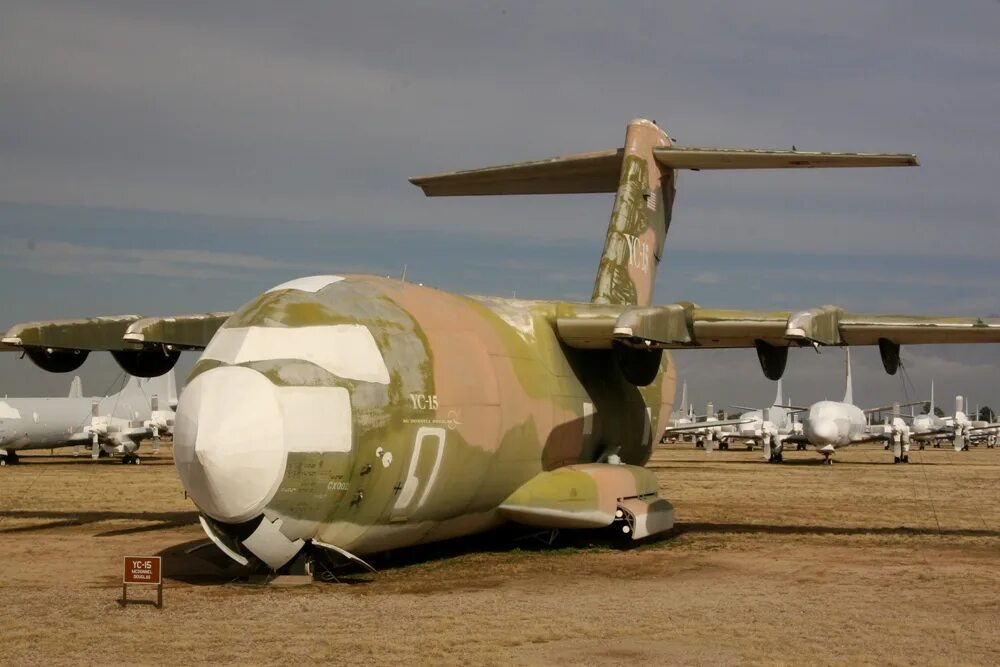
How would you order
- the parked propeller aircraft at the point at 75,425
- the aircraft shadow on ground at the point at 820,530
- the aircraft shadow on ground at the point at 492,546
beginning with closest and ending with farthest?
1. the aircraft shadow on ground at the point at 492,546
2. the aircraft shadow on ground at the point at 820,530
3. the parked propeller aircraft at the point at 75,425

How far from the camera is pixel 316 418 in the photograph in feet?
42.1

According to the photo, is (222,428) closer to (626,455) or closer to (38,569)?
(38,569)

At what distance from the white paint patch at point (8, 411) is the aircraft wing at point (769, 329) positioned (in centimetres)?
4708

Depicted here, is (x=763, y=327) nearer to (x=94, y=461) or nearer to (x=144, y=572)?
(x=144, y=572)

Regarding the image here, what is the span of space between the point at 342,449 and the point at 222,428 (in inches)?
53.2

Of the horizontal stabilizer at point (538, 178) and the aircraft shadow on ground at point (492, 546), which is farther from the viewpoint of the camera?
the horizontal stabilizer at point (538, 178)

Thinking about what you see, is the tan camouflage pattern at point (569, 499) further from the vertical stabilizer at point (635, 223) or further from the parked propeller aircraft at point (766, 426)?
the parked propeller aircraft at point (766, 426)

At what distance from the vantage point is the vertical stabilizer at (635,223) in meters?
22.0

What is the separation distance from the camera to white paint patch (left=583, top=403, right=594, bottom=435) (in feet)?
62.0

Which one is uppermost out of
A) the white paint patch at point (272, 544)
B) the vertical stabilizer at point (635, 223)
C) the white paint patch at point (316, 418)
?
the vertical stabilizer at point (635, 223)

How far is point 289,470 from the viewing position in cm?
1261

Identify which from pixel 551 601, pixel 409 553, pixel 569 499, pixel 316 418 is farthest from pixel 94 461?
pixel 551 601

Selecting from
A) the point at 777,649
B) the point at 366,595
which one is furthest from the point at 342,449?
the point at 777,649

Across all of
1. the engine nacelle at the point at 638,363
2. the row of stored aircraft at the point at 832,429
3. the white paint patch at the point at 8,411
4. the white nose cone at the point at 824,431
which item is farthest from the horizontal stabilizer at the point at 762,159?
the white paint patch at the point at 8,411
